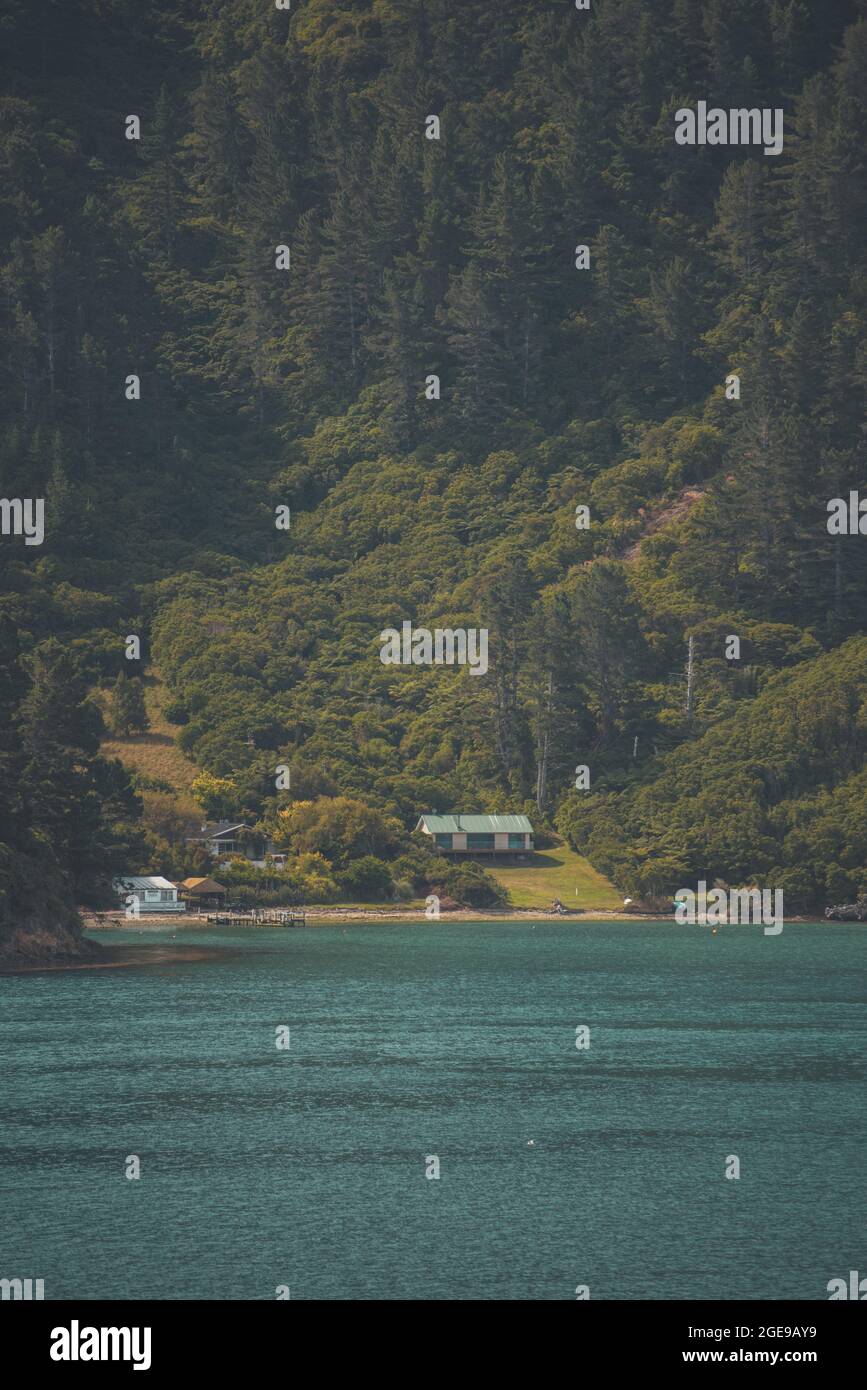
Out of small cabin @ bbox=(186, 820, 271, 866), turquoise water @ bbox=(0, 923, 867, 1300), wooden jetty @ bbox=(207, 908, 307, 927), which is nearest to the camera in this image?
turquoise water @ bbox=(0, 923, 867, 1300)

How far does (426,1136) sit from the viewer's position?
7225cm

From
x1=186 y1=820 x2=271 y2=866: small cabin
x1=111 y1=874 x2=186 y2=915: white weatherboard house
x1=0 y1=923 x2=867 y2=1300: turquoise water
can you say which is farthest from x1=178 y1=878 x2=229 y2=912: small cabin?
x1=0 y1=923 x2=867 y2=1300: turquoise water

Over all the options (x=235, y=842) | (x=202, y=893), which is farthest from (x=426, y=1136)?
(x=235, y=842)

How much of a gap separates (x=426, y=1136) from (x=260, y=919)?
4475 inches

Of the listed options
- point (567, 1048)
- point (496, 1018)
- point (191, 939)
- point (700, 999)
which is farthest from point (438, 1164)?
point (191, 939)

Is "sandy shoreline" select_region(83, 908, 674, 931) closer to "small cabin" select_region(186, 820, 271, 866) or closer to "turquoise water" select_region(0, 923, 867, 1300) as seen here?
"small cabin" select_region(186, 820, 271, 866)

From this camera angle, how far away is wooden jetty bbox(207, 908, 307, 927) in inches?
7190

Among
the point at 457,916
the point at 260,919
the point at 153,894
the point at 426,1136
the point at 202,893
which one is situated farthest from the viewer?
the point at 457,916

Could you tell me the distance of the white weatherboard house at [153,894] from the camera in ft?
604

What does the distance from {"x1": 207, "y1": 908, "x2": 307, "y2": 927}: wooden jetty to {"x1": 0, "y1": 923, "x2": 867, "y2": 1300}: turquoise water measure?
2098 inches

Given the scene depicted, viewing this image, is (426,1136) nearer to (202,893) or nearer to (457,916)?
(202,893)

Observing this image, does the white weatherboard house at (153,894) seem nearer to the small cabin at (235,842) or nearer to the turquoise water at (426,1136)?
the small cabin at (235,842)

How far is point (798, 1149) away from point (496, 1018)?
40103 mm

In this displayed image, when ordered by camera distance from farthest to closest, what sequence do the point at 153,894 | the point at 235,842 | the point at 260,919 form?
the point at 235,842, the point at 153,894, the point at 260,919
